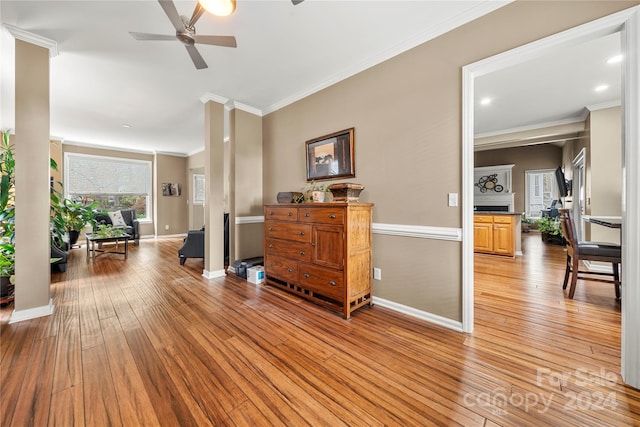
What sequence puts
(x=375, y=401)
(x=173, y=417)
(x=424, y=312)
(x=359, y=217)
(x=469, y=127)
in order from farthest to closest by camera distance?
1. (x=359, y=217)
2. (x=424, y=312)
3. (x=469, y=127)
4. (x=375, y=401)
5. (x=173, y=417)

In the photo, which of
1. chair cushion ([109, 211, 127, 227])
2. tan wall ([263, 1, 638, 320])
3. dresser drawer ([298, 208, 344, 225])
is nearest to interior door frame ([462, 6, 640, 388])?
tan wall ([263, 1, 638, 320])

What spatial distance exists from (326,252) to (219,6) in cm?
207

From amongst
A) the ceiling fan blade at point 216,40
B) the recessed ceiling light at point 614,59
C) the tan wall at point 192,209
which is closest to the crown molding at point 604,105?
the recessed ceiling light at point 614,59

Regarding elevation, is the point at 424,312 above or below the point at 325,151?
below

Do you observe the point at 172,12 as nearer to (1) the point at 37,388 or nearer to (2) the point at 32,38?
(2) the point at 32,38

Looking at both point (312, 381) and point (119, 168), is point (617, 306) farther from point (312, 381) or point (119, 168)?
point (119, 168)

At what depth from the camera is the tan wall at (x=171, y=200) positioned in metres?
7.48

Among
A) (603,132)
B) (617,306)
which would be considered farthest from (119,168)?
(603,132)

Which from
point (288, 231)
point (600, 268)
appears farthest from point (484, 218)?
point (288, 231)

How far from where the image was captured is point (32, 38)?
7.42ft

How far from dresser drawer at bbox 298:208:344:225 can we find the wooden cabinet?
3980mm

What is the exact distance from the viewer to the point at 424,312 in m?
2.27

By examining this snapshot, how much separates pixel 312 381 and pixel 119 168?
8.25 meters

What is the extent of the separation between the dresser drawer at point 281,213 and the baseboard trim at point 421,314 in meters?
1.29
